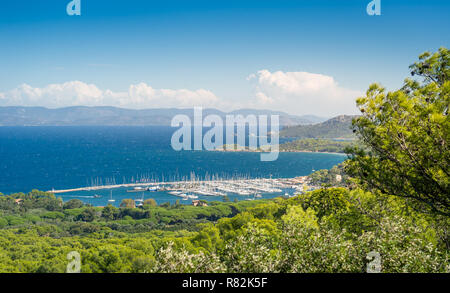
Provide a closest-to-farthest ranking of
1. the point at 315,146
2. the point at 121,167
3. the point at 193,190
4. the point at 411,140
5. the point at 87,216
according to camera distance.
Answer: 1. the point at 411,140
2. the point at 87,216
3. the point at 193,190
4. the point at 121,167
5. the point at 315,146

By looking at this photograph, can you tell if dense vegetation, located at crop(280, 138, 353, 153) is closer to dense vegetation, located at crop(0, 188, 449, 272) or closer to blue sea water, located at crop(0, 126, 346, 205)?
blue sea water, located at crop(0, 126, 346, 205)

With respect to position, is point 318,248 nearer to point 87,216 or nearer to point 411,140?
point 411,140

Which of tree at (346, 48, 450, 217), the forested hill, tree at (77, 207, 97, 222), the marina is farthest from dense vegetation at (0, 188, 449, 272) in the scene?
the forested hill

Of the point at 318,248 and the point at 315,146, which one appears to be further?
the point at 315,146

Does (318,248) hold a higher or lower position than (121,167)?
higher

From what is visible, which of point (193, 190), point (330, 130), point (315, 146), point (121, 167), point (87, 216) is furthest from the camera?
point (330, 130)

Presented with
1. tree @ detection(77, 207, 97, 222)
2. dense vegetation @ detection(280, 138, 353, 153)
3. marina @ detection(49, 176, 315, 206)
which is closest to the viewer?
tree @ detection(77, 207, 97, 222)

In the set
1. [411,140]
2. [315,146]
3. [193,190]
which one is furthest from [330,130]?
[411,140]

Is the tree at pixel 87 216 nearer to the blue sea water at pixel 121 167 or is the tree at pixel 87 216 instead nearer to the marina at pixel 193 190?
the marina at pixel 193 190

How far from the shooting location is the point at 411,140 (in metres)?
5.93

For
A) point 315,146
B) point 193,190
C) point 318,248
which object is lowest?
point 193,190

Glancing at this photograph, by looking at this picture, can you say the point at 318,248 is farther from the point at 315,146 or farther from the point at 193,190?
the point at 315,146

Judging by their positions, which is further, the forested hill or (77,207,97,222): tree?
the forested hill

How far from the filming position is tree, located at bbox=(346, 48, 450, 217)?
5652mm
